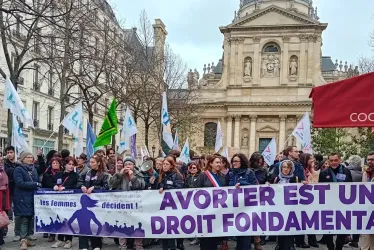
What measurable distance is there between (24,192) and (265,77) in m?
47.0

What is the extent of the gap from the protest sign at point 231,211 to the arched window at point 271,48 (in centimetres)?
4729

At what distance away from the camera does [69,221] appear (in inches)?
320

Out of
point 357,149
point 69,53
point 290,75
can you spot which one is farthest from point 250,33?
point 69,53

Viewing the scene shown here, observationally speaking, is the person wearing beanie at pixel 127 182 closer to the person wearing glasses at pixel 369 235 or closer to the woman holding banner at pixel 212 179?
the woman holding banner at pixel 212 179

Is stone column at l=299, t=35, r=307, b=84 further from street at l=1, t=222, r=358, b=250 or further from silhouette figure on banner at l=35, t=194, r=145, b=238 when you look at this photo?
silhouette figure on banner at l=35, t=194, r=145, b=238

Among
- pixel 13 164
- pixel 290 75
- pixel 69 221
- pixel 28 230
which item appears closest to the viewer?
pixel 69 221

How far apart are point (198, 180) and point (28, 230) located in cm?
351

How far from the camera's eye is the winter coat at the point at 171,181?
7.88m

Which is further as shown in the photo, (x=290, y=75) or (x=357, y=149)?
(x=290, y=75)

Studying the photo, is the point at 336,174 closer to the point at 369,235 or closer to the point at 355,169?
the point at 369,235

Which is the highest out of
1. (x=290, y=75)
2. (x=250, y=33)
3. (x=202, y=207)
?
(x=250, y=33)

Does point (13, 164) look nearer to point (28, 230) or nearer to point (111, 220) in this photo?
point (28, 230)

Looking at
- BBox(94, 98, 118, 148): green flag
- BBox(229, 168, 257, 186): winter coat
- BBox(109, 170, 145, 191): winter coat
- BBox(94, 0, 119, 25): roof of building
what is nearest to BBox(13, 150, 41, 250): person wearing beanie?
BBox(109, 170, 145, 191): winter coat

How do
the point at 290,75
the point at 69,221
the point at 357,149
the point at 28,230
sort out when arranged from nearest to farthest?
the point at 69,221 < the point at 28,230 < the point at 357,149 < the point at 290,75
